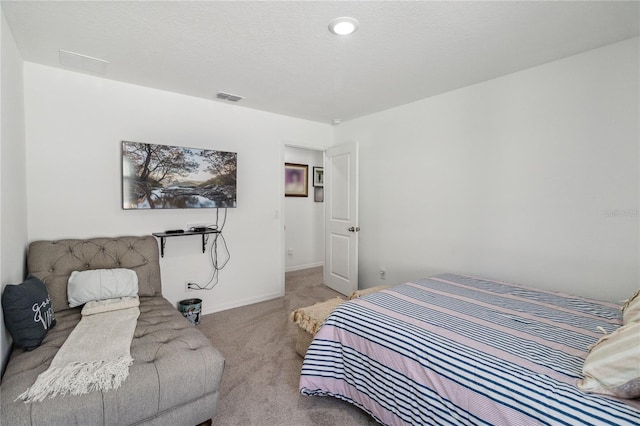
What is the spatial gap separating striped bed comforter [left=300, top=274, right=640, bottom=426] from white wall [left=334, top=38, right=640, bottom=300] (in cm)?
42

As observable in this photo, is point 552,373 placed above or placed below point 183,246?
below

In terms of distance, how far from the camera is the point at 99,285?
2.16m

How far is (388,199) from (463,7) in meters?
2.22

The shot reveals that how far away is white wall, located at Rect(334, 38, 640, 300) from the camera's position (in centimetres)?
204

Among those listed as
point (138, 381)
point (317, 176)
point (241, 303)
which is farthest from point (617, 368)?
point (317, 176)

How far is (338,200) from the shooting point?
4.12 m

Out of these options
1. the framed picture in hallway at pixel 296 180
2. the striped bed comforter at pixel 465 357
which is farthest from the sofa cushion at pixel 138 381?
the framed picture in hallway at pixel 296 180

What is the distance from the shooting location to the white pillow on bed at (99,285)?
6.89 feet

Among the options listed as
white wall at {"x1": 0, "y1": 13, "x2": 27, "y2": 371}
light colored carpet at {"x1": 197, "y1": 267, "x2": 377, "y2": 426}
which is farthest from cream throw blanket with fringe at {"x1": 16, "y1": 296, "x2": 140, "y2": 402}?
light colored carpet at {"x1": 197, "y1": 267, "x2": 377, "y2": 426}

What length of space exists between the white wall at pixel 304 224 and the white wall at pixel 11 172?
11.5ft

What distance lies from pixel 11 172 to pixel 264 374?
214 centimetres

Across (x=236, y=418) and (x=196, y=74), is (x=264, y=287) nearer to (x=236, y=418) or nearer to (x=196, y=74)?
(x=236, y=418)

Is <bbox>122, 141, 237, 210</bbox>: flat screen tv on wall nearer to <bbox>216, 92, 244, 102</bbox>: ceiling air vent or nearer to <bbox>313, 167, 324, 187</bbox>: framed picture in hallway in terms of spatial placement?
<bbox>216, 92, 244, 102</bbox>: ceiling air vent

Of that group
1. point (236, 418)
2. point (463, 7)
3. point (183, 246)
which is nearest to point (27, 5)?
point (183, 246)
